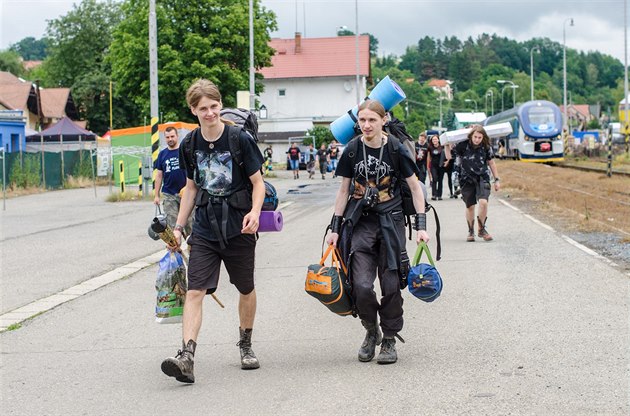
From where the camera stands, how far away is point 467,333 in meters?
7.31

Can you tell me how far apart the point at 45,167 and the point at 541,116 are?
27.0 meters

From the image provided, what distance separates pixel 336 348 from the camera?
695cm

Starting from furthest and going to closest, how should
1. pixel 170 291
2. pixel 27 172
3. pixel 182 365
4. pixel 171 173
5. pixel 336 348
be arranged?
1. pixel 27 172
2. pixel 171 173
3. pixel 336 348
4. pixel 170 291
5. pixel 182 365

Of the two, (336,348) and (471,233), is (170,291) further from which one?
(471,233)

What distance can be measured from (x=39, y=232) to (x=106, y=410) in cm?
1289

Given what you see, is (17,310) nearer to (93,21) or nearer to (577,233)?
(577,233)

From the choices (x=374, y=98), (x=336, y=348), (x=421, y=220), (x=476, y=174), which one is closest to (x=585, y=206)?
(x=476, y=174)

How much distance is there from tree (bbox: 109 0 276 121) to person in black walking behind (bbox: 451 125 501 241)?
35953mm

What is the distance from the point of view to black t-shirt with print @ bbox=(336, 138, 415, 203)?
6.51 m

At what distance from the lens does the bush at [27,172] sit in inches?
1330

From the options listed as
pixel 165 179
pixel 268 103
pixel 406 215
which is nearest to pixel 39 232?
pixel 165 179

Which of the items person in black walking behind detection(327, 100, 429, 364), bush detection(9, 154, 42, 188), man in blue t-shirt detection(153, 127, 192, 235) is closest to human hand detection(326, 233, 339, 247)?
person in black walking behind detection(327, 100, 429, 364)

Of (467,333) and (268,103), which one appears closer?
(467,333)

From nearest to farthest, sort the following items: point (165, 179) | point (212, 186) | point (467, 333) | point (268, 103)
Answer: point (212, 186) → point (467, 333) → point (165, 179) → point (268, 103)
